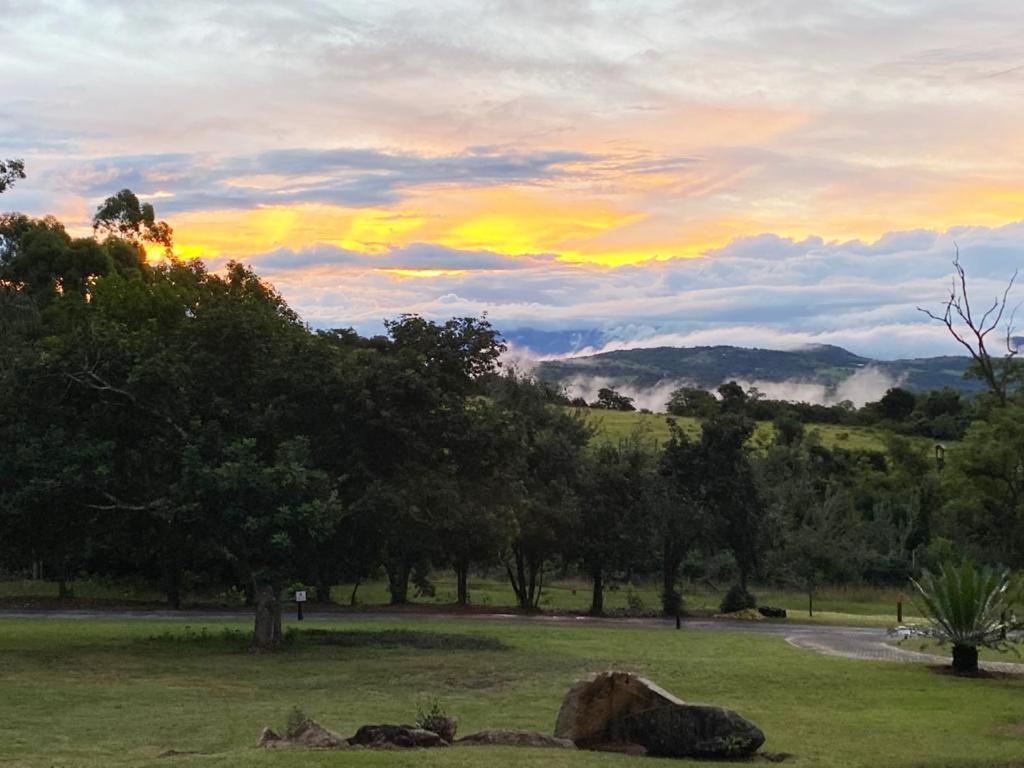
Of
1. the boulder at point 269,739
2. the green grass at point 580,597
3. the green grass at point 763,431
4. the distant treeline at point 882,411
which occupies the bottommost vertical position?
the green grass at point 580,597

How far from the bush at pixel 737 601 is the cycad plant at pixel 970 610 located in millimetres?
20915

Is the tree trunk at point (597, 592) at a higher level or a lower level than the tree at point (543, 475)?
lower

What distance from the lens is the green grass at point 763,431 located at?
283 feet

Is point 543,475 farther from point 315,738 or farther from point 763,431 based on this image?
point 763,431

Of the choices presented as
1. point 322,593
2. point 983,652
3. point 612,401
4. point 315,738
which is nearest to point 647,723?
point 315,738

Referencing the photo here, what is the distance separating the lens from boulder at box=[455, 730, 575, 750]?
530 inches

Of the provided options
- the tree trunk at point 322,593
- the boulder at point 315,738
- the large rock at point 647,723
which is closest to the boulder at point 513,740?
the large rock at point 647,723

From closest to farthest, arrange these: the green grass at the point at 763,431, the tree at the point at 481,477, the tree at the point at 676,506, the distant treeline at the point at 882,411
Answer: the tree at the point at 481,477
the tree at the point at 676,506
the green grass at the point at 763,431
the distant treeline at the point at 882,411

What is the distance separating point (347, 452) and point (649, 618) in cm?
1931

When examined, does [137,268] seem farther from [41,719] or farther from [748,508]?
[41,719]

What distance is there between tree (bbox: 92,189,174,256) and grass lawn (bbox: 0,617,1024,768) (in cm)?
3466

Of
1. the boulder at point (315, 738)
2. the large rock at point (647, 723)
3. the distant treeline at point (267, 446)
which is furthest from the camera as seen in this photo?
the distant treeline at point (267, 446)

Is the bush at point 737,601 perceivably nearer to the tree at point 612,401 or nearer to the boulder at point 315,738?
the boulder at point 315,738

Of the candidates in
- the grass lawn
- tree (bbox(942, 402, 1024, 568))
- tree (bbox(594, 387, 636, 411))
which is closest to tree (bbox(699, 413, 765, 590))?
the grass lawn
